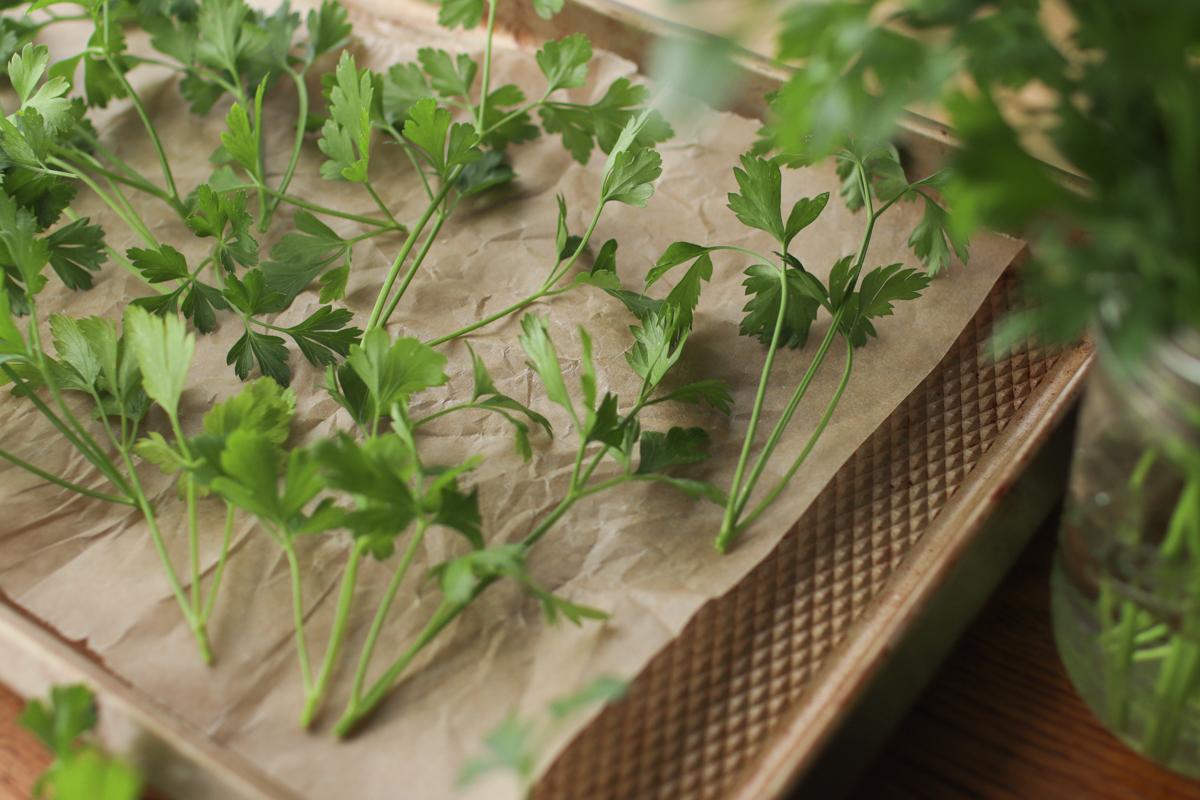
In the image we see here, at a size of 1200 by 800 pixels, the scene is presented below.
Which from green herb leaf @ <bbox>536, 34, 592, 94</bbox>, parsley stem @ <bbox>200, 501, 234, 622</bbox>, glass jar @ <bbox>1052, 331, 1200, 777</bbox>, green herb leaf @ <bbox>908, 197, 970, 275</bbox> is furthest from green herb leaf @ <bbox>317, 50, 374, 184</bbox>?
glass jar @ <bbox>1052, 331, 1200, 777</bbox>

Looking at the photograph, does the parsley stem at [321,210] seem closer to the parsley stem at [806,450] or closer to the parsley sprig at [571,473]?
the parsley sprig at [571,473]

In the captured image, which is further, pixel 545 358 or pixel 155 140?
pixel 155 140

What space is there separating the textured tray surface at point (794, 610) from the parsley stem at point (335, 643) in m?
0.13

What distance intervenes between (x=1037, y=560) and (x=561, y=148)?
1.62ft

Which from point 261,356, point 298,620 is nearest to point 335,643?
point 298,620

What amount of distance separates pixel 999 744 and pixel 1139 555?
15 cm

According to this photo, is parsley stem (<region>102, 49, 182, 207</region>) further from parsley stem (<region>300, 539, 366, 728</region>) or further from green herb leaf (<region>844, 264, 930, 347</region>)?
green herb leaf (<region>844, 264, 930, 347</region>)

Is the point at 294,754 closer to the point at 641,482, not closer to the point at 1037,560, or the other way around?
the point at 641,482

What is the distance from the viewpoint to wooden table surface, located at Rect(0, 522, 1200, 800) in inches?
26.2

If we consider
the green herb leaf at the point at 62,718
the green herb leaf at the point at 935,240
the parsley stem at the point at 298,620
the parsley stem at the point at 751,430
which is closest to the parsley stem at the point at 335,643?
the parsley stem at the point at 298,620

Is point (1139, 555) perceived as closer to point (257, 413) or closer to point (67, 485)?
point (257, 413)

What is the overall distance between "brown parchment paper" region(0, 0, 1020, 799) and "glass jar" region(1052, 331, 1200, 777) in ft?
0.57

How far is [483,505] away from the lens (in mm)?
750

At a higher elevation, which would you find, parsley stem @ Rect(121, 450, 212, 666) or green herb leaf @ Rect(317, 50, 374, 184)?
green herb leaf @ Rect(317, 50, 374, 184)
